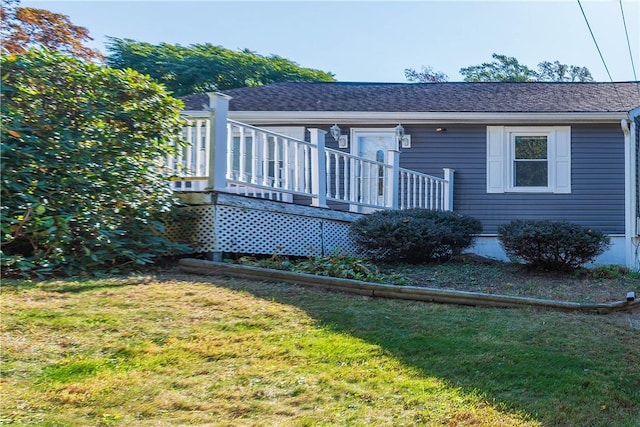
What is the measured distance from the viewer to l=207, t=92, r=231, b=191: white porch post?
584cm

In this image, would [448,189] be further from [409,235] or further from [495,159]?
[409,235]

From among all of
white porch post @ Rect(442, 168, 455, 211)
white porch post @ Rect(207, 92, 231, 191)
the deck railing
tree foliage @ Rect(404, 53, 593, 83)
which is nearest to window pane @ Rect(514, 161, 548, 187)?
white porch post @ Rect(442, 168, 455, 211)

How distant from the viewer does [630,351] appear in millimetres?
3662

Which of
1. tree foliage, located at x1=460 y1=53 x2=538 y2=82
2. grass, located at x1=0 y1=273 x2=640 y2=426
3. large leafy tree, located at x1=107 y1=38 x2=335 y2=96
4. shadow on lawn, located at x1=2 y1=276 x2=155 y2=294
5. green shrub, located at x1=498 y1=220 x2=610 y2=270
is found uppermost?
tree foliage, located at x1=460 y1=53 x2=538 y2=82

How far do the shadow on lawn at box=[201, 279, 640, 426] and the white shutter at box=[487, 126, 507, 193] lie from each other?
602 cm

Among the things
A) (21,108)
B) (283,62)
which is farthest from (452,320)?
(283,62)

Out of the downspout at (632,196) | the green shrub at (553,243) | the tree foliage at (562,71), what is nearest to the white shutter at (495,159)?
the downspout at (632,196)

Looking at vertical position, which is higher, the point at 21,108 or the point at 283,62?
the point at 283,62

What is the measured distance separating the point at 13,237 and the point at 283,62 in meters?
26.7

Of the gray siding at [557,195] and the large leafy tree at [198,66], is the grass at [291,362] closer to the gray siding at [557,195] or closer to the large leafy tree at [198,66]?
the gray siding at [557,195]

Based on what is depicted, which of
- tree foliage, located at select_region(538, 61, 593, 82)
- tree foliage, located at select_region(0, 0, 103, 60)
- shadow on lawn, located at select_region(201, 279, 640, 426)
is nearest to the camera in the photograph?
shadow on lawn, located at select_region(201, 279, 640, 426)

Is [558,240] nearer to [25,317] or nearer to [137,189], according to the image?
[137,189]

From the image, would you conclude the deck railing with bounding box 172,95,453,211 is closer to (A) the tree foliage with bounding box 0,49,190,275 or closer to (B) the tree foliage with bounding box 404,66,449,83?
(A) the tree foliage with bounding box 0,49,190,275

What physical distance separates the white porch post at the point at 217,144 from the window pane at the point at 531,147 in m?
6.69
